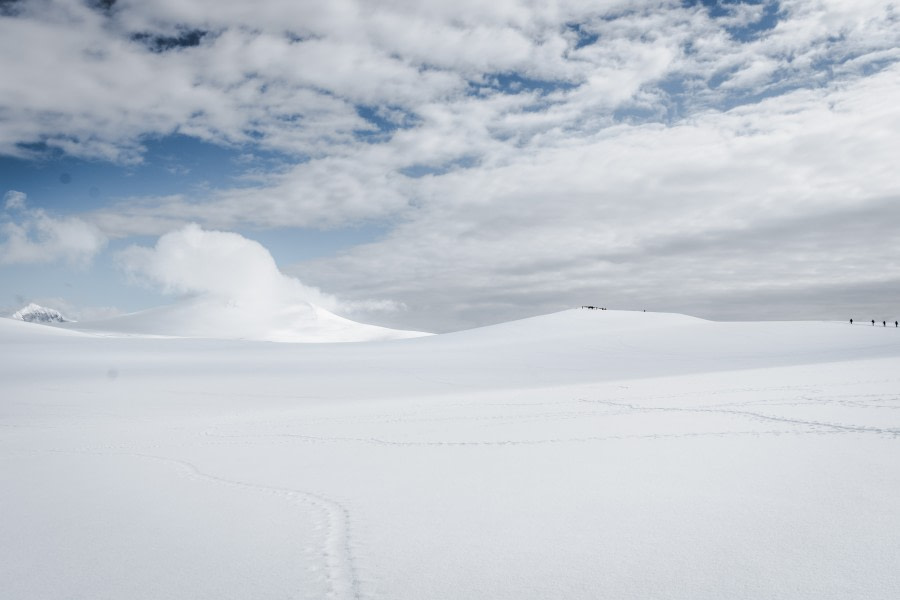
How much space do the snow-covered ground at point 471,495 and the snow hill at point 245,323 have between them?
72.6 metres

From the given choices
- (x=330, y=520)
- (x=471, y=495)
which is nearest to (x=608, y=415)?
(x=471, y=495)

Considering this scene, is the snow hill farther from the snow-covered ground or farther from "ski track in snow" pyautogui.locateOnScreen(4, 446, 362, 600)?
"ski track in snow" pyautogui.locateOnScreen(4, 446, 362, 600)

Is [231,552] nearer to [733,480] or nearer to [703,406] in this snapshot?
[733,480]

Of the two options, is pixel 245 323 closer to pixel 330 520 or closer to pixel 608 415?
pixel 608 415

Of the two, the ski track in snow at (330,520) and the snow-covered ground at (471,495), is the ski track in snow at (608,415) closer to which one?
the snow-covered ground at (471,495)

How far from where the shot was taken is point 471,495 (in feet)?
18.3

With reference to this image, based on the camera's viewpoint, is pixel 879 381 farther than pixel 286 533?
Yes

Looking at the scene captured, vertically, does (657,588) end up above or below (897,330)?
below

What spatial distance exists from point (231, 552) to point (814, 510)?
4.46 m

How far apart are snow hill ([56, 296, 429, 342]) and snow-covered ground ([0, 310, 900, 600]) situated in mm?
72592

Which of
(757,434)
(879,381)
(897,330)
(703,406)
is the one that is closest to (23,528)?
(757,434)

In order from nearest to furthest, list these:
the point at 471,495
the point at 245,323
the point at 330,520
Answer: the point at 330,520
the point at 471,495
the point at 245,323

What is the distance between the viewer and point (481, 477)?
631cm

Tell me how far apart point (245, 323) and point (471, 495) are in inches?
3582
